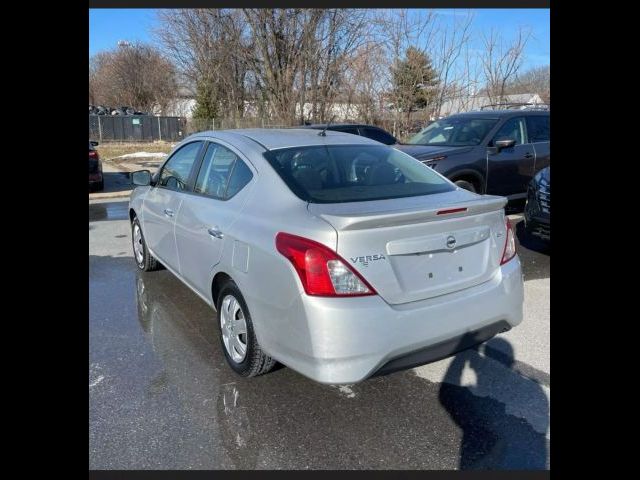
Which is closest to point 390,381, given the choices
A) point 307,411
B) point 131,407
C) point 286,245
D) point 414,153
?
point 307,411

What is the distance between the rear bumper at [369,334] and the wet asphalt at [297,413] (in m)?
0.38

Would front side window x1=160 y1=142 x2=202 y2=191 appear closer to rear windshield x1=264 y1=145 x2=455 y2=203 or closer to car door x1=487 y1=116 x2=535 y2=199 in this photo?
rear windshield x1=264 y1=145 x2=455 y2=203

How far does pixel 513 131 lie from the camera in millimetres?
7941

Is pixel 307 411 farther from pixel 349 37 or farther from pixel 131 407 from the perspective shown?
pixel 349 37

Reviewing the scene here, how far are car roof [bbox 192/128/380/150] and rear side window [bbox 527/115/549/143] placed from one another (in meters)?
5.35

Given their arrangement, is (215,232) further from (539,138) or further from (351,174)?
(539,138)

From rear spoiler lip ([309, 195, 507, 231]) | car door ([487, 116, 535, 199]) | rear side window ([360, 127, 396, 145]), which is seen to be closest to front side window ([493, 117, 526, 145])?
car door ([487, 116, 535, 199])

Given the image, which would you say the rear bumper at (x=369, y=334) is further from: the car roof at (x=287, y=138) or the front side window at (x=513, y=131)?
the front side window at (x=513, y=131)

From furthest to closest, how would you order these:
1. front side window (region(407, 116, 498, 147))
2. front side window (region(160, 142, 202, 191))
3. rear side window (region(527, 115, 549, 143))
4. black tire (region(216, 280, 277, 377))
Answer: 1. rear side window (region(527, 115, 549, 143))
2. front side window (region(407, 116, 498, 147))
3. front side window (region(160, 142, 202, 191))
4. black tire (region(216, 280, 277, 377))

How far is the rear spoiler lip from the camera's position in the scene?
8.14ft

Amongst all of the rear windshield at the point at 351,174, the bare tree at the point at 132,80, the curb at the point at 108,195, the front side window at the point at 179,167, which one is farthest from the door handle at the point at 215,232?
the bare tree at the point at 132,80

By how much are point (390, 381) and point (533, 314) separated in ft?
5.85

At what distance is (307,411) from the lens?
2857 millimetres

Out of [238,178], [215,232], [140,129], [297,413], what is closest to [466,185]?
[238,178]
